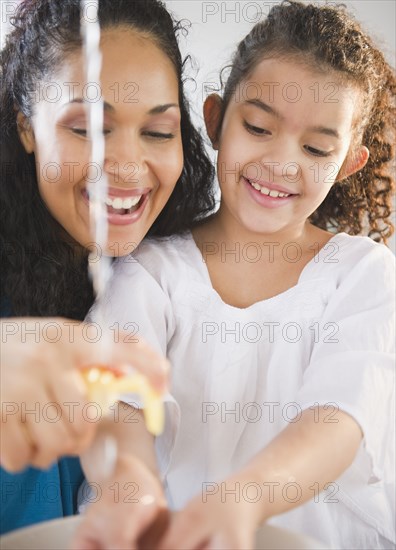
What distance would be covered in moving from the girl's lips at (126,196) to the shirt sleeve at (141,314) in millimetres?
36

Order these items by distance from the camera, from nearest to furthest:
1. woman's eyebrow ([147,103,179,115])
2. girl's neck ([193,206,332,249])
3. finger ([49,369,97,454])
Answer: finger ([49,369,97,454]) < woman's eyebrow ([147,103,179,115]) < girl's neck ([193,206,332,249])

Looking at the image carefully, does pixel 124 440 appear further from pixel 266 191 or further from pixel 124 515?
pixel 266 191

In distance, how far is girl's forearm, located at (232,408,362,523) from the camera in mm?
419

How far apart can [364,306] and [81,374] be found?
267 millimetres

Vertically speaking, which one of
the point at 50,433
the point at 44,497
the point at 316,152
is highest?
the point at 316,152

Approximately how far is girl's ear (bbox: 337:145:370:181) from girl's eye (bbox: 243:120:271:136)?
0.10 m

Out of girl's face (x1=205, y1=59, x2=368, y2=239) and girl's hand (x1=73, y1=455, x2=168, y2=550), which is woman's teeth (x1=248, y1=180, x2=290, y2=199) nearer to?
girl's face (x1=205, y1=59, x2=368, y2=239)

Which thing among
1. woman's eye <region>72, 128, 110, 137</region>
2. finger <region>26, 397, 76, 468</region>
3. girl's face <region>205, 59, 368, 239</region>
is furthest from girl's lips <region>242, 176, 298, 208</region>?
finger <region>26, 397, 76, 468</region>

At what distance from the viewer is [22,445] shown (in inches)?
13.3

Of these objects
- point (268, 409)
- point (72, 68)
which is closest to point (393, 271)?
point (268, 409)

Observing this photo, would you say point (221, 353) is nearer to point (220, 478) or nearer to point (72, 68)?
point (220, 478)

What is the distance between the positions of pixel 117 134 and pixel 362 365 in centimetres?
21

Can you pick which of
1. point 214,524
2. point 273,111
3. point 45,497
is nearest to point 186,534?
point 214,524

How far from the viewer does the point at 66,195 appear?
0.47 m
